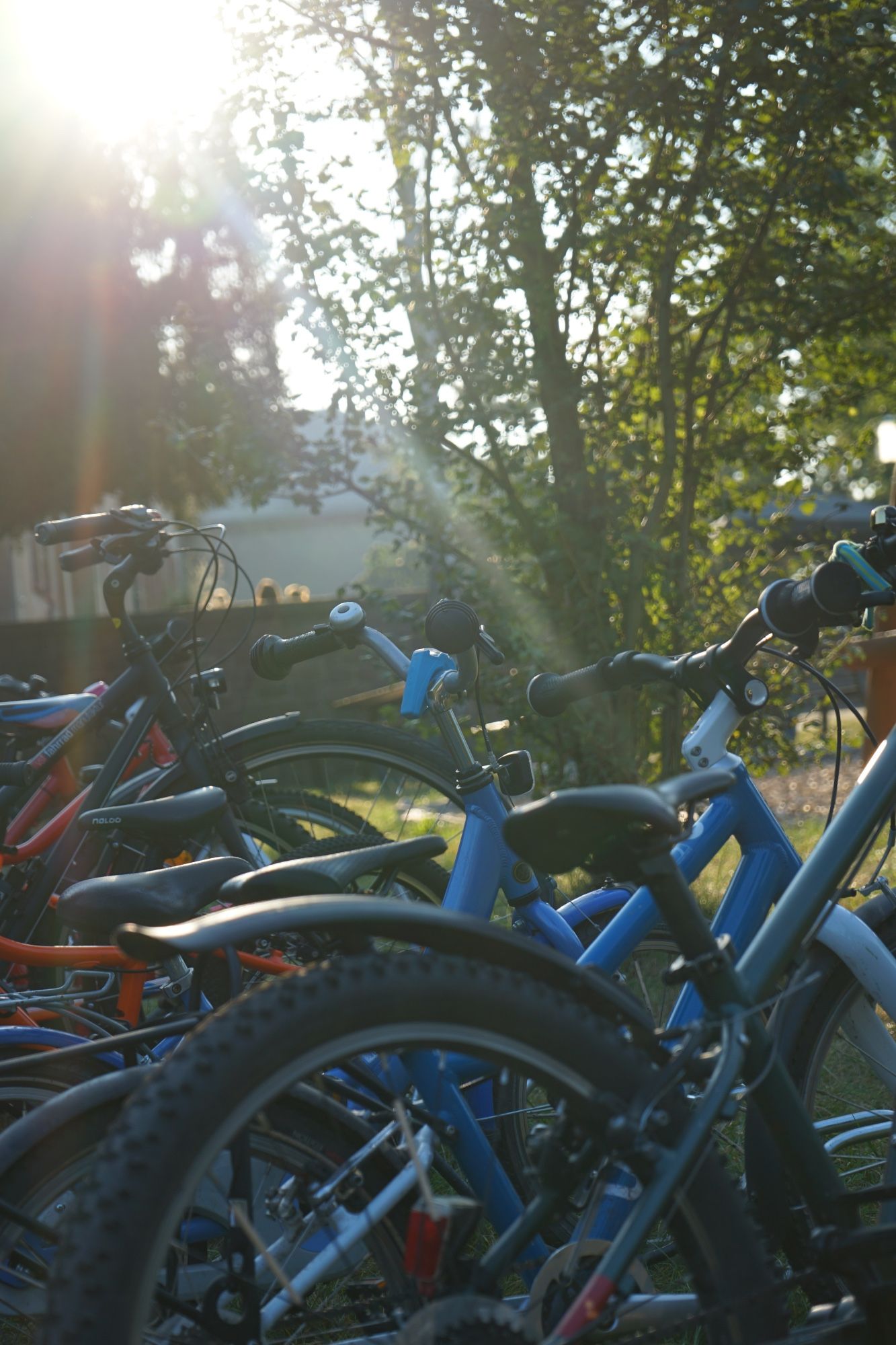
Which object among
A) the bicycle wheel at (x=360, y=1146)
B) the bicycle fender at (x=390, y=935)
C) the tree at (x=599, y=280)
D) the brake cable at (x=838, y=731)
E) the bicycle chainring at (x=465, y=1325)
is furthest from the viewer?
the tree at (x=599, y=280)

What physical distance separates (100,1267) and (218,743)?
84.8 inches

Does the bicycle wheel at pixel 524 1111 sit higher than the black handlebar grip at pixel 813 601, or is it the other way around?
the black handlebar grip at pixel 813 601

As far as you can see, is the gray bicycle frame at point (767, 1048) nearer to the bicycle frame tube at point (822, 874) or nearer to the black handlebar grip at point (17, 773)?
the bicycle frame tube at point (822, 874)

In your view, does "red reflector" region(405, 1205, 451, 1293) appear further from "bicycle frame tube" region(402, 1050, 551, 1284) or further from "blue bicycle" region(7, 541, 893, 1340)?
"bicycle frame tube" region(402, 1050, 551, 1284)

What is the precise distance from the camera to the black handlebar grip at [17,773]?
3625 millimetres

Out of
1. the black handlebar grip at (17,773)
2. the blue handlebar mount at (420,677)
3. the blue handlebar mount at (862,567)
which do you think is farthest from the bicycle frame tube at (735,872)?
the black handlebar grip at (17,773)

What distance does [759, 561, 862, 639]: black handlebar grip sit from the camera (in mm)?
1824

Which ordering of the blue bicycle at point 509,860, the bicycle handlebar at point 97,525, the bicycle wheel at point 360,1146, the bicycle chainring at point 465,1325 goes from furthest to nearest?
1. the bicycle handlebar at point 97,525
2. the blue bicycle at point 509,860
3. the bicycle chainring at point 465,1325
4. the bicycle wheel at point 360,1146

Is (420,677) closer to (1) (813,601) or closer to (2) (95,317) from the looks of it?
(1) (813,601)

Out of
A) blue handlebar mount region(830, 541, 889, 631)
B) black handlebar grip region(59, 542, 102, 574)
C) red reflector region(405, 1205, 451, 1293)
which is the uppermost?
black handlebar grip region(59, 542, 102, 574)

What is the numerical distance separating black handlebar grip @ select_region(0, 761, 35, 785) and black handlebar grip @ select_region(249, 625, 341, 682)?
49.5 inches

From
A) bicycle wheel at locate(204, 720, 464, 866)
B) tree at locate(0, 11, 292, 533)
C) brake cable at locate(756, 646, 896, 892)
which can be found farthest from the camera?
tree at locate(0, 11, 292, 533)

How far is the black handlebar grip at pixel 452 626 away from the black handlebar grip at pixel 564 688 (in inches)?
9.3

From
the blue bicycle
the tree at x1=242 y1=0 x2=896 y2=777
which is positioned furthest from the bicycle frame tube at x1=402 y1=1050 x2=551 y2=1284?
the tree at x1=242 y1=0 x2=896 y2=777
